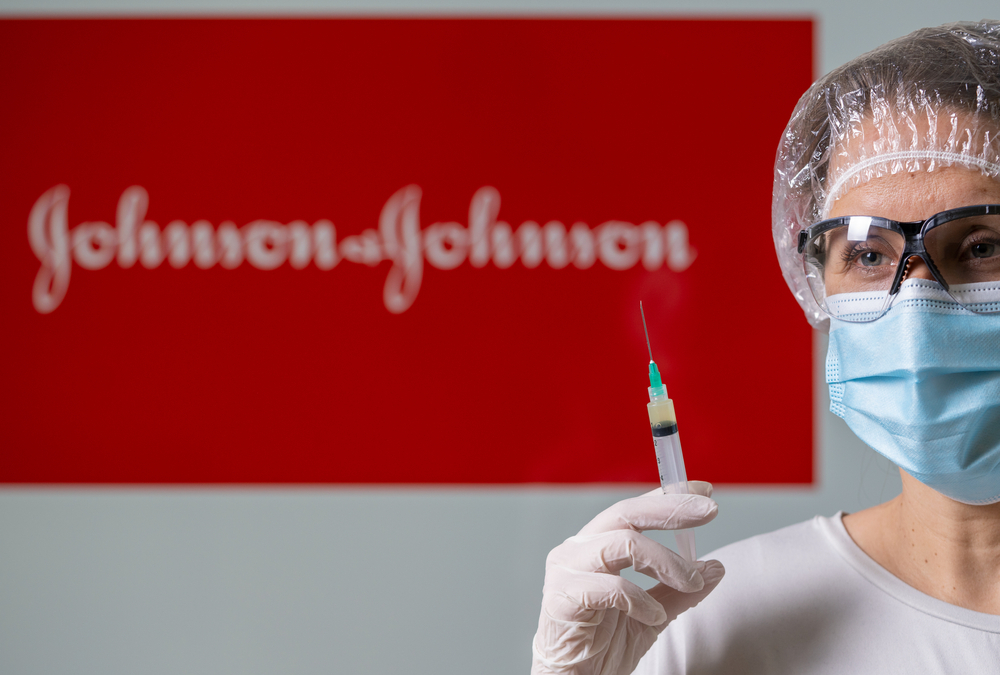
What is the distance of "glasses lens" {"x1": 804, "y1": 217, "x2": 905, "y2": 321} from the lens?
875 mm

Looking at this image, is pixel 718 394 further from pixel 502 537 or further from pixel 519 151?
pixel 519 151

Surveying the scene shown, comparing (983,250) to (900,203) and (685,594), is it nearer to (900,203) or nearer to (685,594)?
(900,203)

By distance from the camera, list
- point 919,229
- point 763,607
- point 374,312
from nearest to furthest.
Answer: point 919,229 < point 763,607 < point 374,312

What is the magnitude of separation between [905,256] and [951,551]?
0.38 metres

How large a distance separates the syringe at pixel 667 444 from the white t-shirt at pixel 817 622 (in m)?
0.12

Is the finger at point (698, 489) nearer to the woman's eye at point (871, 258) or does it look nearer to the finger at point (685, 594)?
the finger at point (685, 594)

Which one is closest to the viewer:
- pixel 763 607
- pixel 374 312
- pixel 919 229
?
pixel 919 229

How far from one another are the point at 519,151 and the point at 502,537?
961mm

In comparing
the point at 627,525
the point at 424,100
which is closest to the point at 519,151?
the point at 424,100

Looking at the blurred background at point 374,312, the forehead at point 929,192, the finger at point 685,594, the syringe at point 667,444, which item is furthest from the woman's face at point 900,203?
the blurred background at point 374,312

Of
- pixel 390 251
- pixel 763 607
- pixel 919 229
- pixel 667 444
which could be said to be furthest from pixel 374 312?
pixel 919 229

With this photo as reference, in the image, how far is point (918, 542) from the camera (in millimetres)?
926

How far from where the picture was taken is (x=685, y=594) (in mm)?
928

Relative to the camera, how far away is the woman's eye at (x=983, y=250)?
83cm
